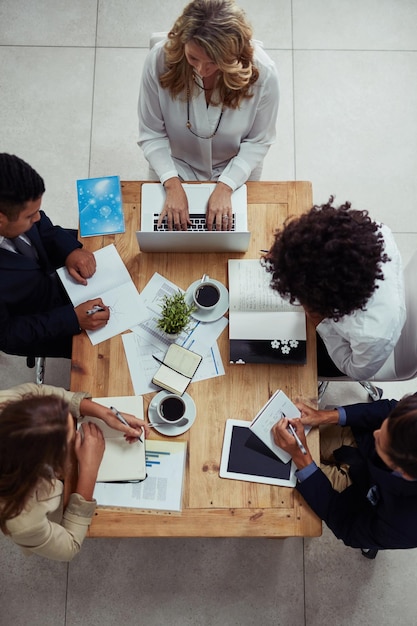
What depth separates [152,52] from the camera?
1692mm

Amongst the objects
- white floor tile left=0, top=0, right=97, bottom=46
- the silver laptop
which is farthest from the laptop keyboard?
white floor tile left=0, top=0, right=97, bottom=46

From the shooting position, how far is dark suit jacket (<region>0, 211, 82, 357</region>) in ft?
5.44

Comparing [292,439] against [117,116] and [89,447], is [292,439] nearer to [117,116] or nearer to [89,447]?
[89,447]

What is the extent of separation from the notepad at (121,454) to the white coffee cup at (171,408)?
0.21 feet

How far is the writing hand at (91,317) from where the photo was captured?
1.61 metres

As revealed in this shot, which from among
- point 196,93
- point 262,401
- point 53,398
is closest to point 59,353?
point 53,398

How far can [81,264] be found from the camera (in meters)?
1.67

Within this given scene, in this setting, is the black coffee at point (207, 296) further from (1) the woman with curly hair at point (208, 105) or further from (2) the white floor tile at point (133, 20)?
(2) the white floor tile at point (133, 20)

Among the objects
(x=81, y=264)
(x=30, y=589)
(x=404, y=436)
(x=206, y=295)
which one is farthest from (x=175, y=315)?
(x=30, y=589)

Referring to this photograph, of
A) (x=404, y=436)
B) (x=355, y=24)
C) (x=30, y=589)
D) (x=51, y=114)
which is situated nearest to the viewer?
(x=404, y=436)

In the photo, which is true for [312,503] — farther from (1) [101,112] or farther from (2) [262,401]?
(1) [101,112]

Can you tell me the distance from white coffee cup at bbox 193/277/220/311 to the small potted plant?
0.11 feet

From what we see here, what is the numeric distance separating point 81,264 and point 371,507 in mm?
1114

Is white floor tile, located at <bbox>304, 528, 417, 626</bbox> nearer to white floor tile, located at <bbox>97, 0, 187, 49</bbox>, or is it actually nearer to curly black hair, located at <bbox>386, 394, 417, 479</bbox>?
curly black hair, located at <bbox>386, 394, 417, 479</bbox>
